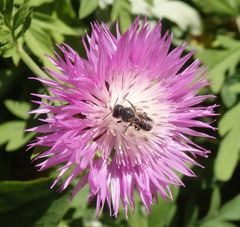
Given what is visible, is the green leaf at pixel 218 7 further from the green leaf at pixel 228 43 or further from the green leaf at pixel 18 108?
the green leaf at pixel 18 108

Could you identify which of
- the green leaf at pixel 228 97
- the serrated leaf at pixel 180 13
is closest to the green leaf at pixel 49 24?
the serrated leaf at pixel 180 13

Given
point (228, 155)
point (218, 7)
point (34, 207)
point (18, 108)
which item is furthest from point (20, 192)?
point (218, 7)

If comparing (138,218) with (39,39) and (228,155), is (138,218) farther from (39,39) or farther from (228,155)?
(39,39)

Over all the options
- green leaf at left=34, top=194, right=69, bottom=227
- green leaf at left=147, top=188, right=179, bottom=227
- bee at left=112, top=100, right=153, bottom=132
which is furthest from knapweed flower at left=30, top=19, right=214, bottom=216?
green leaf at left=147, top=188, right=179, bottom=227

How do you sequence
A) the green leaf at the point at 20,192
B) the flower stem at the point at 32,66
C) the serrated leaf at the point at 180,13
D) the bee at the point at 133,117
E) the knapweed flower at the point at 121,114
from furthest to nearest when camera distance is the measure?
the serrated leaf at the point at 180,13 → the green leaf at the point at 20,192 → the flower stem at the point at 32,66 → the bee at the point at 133,117 → the knapweed flower at the point at 121,114

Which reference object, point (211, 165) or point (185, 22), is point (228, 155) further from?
point (185, 22)

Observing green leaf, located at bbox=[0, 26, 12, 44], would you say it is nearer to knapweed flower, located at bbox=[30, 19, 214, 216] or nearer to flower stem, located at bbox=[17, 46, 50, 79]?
flower stem, located at bbox=[17, 46, 50, 79]

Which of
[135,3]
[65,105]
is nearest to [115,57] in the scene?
[65,105]

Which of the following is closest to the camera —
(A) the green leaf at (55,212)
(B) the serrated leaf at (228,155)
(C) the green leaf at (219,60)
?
(A) the green leaf at (55,212)

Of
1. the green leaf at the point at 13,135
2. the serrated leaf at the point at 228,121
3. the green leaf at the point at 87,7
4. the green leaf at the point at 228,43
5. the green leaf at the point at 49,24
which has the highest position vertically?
the green leaf at the point at 228,43
